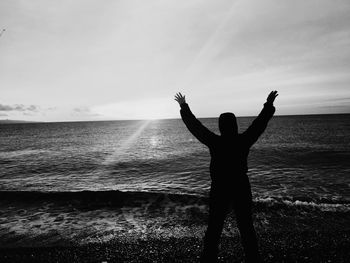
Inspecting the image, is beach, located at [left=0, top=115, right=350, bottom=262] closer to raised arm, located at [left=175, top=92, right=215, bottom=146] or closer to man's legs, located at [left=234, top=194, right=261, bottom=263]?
man's legs, located at [left=234, top=194, right=261, bottom=263]

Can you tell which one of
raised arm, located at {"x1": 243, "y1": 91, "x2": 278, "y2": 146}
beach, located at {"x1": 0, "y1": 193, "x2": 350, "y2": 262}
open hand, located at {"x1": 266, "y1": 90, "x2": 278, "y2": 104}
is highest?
open hand, located at {"x1": 266, "y1": 90, "x2": 278, "y2": 104}

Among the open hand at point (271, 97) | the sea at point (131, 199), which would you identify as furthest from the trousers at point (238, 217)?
the sea at point (131, 199)

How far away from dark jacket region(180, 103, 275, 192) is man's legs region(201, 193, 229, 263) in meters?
0.29

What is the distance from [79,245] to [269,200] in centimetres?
848

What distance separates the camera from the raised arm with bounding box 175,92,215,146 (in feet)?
12.4

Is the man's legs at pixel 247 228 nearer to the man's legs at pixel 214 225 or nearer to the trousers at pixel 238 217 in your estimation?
the trousers at pixel 238 217

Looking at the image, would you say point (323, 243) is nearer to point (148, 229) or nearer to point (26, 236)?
point (148, 229)

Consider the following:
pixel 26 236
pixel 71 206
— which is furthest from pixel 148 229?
pixel 71 206

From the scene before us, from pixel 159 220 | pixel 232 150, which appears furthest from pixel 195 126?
pixel 159 220

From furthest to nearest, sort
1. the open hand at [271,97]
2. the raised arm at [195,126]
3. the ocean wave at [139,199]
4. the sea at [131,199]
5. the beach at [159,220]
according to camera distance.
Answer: the ocean wave at [139,199] < the sea at [131,199] < the beach at [159,220] < the open hand at [271,97] < the raised arm at [195,126]

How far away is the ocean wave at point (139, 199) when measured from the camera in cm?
1041

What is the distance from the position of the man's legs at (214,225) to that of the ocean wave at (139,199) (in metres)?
7.07

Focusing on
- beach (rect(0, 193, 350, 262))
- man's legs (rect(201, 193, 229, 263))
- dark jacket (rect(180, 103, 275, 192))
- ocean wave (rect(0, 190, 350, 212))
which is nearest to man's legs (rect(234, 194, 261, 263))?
man's legs (rect(201, 193, 229, 263))

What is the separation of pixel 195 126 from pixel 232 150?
712 millimetres
